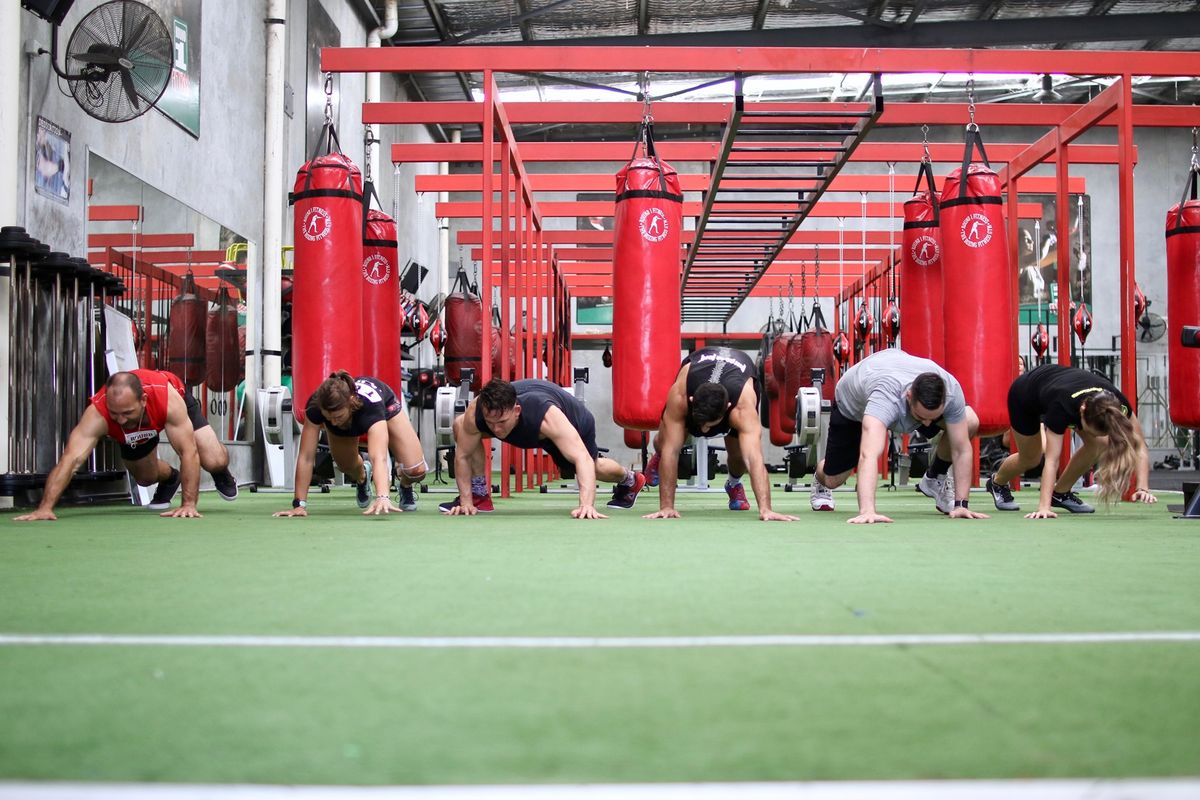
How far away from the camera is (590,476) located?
6.16 metres

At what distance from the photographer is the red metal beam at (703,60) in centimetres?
796

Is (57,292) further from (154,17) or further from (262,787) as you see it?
(262,787)

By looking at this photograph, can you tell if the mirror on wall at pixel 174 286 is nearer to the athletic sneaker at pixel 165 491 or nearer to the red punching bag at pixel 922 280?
the athletic sneaker at pixel 165 491

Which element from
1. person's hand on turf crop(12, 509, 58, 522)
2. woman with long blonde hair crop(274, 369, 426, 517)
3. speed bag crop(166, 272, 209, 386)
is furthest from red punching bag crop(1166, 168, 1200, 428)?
speed bag crop(166, 272, 209, 386)

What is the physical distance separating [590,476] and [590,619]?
3457 millimetres

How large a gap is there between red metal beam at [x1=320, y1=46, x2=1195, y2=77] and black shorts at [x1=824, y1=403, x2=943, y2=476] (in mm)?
2459

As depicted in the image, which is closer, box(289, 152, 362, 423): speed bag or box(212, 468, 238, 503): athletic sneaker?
box(212, 468, 238, 503): athletic sneaker

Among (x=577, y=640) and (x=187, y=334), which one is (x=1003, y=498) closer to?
(x=577, y=640)


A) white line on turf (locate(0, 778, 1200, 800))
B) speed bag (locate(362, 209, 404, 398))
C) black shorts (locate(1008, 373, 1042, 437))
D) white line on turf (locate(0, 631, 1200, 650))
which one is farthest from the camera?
speed bag (locate(362, 209, 404, 398))

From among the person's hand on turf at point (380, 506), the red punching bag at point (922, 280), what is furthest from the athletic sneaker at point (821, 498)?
the red punching bag at point (922, 280)

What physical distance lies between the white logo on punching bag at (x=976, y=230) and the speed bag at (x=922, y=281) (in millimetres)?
1915

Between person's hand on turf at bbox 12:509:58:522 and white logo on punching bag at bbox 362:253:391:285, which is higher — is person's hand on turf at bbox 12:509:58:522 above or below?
below

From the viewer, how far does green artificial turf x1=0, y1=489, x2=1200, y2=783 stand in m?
1.56

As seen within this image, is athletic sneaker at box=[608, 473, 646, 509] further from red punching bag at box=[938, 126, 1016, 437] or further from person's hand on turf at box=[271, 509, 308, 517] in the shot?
red punching bag at box=[938, 126, 1016, 437]
